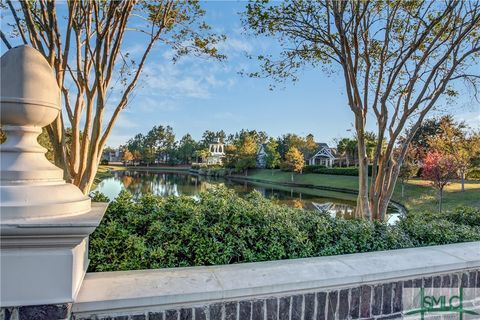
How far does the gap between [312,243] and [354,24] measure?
445 cm

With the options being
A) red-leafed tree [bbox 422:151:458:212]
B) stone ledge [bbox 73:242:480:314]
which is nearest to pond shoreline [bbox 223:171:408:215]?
red-leafed tree [bbox 422:151:458:212]

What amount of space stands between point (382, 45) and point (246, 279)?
6.24 metres

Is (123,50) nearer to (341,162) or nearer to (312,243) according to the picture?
(312,243)

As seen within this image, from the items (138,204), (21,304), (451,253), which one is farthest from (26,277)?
(451,253)

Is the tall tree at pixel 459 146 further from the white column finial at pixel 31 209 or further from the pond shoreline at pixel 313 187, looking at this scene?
the white column finial at pixel 31 209

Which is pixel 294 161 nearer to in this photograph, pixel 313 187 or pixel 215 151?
pixel 313 187

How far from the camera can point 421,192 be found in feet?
66.9

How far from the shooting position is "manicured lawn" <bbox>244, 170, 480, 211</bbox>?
16.7 metres

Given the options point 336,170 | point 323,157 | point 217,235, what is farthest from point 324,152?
point 217,235

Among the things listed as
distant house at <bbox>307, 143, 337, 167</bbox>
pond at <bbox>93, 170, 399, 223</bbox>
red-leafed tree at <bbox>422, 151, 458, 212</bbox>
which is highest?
distant house at <bbox>307, 143, 337, 167</bbox>

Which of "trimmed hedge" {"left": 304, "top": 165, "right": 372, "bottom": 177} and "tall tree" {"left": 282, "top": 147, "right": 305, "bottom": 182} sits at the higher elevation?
"tall tree" {"left": 282, "top": 147, "right": 305, "bottom": 182}

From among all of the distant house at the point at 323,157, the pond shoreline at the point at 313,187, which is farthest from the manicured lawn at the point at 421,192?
the distant house at the point at 323,157

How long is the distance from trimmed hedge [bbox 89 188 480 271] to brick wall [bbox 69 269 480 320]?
0.67m

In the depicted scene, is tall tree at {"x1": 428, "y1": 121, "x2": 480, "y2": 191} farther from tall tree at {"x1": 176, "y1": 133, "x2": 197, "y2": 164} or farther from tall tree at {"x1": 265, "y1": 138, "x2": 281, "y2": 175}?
tall tree at {"x1": 176, "y1": 133, "x2": 197, "y2": 164}
